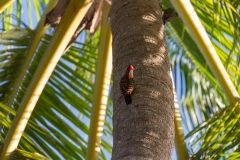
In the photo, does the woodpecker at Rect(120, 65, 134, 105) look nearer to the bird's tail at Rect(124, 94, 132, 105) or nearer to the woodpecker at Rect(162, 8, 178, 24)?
the bird's tail at Rect(124, 94, 132, 105)

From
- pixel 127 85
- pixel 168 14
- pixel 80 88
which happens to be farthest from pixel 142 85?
pixel 80 88

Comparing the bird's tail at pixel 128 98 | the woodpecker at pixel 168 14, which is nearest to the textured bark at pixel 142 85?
the bird's tail at pixel 128 98

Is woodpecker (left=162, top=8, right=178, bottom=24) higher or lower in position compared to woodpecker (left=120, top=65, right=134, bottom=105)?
higher

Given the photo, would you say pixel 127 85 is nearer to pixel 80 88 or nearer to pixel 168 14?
pixel 168 14

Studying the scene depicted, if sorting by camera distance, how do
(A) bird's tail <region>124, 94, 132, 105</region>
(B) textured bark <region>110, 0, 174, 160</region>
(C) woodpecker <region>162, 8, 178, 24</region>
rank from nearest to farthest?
(B) textured bark <region>110, 0, 174, 160</region>, (A) bird's tail <region>124, 94, 132, 105</region>, (C) woodpecker <region>162, 8, 178, 24</region>

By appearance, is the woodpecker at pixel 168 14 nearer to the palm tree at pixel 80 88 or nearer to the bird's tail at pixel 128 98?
the palm tree at pixel 80 88

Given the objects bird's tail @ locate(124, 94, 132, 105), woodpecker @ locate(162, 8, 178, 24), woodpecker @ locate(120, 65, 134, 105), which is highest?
woodpecker @ locate(162, 8, 178, 24)

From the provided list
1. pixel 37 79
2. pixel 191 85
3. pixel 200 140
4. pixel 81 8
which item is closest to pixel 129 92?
pixel 200 140

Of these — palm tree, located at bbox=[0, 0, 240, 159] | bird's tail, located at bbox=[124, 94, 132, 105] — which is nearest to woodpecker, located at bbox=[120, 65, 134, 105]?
bird's tail, located at bbox=[124, 94, 132, 105]
